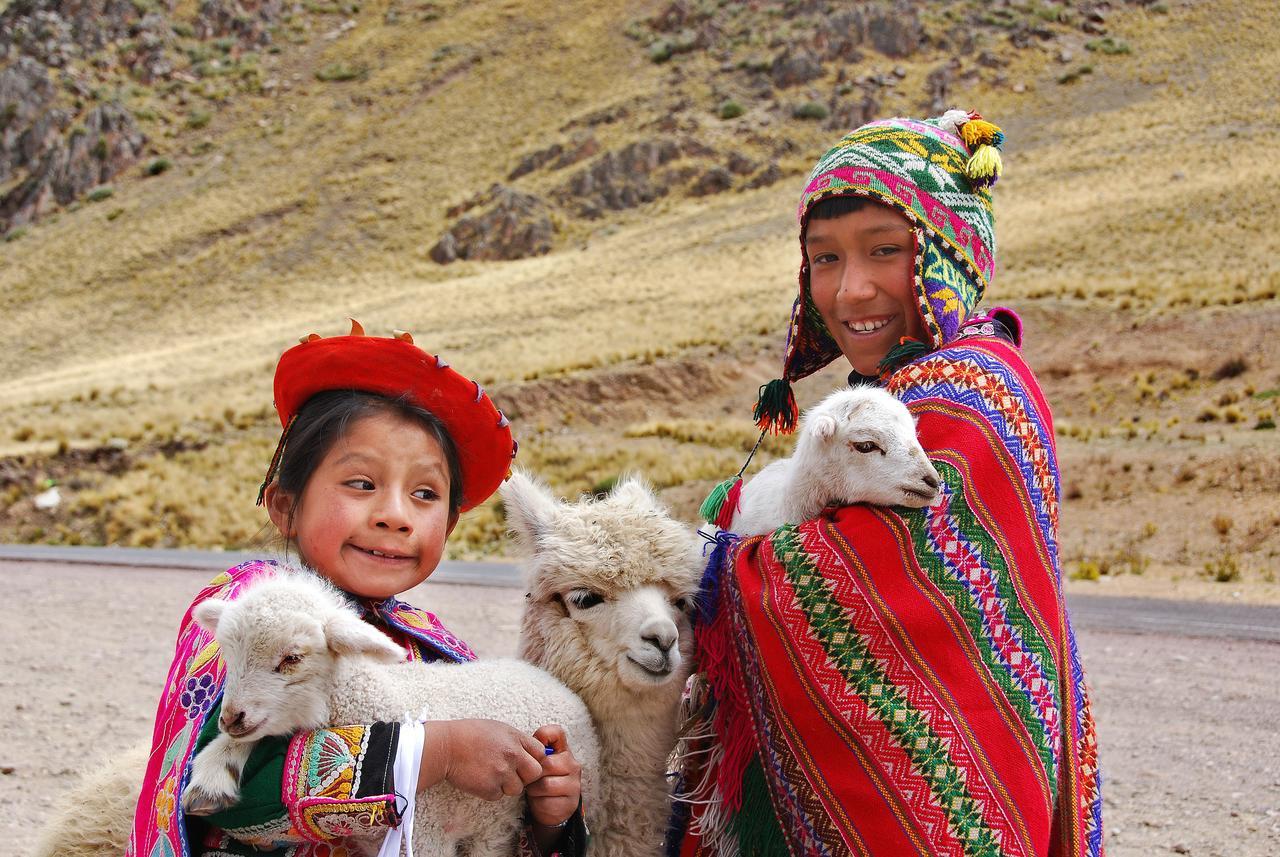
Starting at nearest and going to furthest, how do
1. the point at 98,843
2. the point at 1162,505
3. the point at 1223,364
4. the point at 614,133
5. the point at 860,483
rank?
the point at 860,483, the point at 98,843, the point at 1162,505, the point at 1223,364, the point at 614,133

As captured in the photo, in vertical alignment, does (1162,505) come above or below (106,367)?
above

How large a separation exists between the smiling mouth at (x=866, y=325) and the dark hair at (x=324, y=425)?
3.34ft

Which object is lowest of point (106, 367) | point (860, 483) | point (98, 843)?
point (106, 367)

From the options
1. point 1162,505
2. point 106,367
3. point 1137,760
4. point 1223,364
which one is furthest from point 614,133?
point 1137,760

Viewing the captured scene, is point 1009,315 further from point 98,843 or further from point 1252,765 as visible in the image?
point 1252,765

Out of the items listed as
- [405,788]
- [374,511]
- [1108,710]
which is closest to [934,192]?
[374,511]

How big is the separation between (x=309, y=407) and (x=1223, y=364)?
19890 mm

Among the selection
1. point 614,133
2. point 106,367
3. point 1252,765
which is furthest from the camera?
point 614,133

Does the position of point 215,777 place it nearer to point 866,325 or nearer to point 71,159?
point 866,325

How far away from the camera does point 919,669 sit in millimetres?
2076

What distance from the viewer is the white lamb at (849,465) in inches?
83.6

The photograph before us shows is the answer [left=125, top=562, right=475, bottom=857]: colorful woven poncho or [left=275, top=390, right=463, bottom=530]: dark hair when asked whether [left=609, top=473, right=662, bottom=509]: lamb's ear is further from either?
[left=125, top=562, right=475, bottom=857]: colorful woven poncho

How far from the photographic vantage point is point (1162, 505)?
43.2 feet

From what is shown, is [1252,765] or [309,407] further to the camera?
[1252,765]
